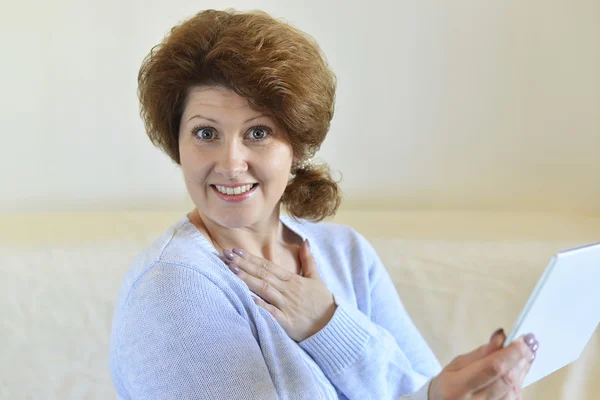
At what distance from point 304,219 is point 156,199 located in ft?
1.82

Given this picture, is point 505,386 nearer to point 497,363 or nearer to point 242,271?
point 497,363

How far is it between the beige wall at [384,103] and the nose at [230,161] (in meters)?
0.74

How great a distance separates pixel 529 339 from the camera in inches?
31.4

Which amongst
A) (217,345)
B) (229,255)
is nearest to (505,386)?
(217,345)

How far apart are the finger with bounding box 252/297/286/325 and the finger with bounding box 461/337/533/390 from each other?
37cm

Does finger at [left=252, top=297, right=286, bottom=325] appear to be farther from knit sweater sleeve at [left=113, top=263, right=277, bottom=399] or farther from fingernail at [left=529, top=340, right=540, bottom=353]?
fingernail at [left=529, top=340, right=540, bottom=353]

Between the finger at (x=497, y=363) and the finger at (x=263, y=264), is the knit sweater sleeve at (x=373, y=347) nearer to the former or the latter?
the finger at (x=263, y=264)

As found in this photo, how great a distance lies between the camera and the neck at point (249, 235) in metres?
1.17

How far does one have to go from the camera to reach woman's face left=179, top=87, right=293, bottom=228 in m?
1.05

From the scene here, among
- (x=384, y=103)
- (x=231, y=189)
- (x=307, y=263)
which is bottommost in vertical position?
(x=307, y=263)

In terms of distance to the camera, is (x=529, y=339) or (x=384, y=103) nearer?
(x=529, y=339)

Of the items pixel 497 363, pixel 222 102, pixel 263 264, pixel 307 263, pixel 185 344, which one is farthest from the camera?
pixel 307 263

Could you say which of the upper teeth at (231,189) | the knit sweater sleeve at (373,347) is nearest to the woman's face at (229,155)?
the upper teeth at (231,189)

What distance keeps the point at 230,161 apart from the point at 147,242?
596mm
